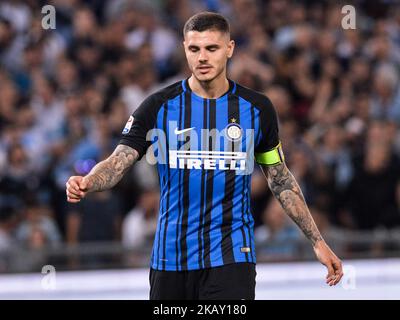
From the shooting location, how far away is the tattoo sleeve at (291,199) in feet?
18.9

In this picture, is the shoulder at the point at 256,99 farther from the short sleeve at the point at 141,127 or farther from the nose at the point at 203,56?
the short sleeve at the point at 141,127

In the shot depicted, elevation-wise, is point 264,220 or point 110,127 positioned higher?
point 110,127

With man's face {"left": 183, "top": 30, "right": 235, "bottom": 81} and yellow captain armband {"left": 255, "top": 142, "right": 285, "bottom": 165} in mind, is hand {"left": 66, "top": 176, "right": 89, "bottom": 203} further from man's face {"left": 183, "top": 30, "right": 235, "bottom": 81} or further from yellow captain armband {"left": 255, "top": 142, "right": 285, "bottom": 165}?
yellow captain armband {"left": 255, "top": 142, "right": 285, "bottom": 165}

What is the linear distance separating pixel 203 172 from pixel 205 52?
633 millimetres

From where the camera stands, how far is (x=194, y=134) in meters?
5.62

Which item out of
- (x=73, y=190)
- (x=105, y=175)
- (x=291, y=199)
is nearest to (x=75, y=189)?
(x=73, y=190)

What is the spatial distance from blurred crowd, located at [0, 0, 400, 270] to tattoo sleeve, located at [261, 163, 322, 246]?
368 centimetres

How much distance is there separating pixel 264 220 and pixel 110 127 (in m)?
1.79

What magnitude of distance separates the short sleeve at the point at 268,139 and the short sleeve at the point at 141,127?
586 millimetres

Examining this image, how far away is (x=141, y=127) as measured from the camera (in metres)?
5.58

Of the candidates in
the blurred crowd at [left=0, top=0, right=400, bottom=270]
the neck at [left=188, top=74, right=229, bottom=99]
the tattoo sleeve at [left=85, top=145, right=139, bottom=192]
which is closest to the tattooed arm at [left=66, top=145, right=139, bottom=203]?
the tattoo sleeve at [left=85, top=145, right=139, bottom=192]

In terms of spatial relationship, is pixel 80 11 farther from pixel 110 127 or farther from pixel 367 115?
pixel 367 115

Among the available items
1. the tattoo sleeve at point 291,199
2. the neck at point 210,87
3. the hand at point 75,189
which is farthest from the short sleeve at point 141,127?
the tattoo sleeve at point 291,199

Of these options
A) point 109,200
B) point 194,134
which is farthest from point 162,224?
point 109,200
